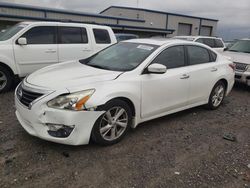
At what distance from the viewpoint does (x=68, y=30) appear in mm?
6602

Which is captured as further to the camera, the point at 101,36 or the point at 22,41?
the point at 101,36

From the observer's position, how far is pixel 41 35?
6.14 m

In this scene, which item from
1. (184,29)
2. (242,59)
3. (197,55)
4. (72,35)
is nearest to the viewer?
Answer: (197,55)

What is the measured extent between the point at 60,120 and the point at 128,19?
73.1ft

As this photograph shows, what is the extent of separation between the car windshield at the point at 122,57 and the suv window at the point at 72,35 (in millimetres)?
2452

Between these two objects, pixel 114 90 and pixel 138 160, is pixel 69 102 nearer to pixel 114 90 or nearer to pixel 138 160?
pixel 114 90

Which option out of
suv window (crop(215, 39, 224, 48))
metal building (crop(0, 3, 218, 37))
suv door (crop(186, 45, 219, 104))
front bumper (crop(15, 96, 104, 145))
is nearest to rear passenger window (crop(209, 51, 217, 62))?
suv door (crop(186, 45, 219, 104))

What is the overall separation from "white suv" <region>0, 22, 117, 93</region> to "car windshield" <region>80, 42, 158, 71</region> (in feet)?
7.65

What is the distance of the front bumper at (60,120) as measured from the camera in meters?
2.86

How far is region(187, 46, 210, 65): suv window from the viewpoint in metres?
4.48

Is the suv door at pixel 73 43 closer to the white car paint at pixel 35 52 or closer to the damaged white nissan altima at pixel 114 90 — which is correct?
the white car paint at pixel 35 52

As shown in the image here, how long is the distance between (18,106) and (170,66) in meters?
2.58

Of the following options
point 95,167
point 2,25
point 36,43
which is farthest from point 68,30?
point 2,25

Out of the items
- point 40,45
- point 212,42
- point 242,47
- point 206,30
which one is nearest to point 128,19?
point 212,42
